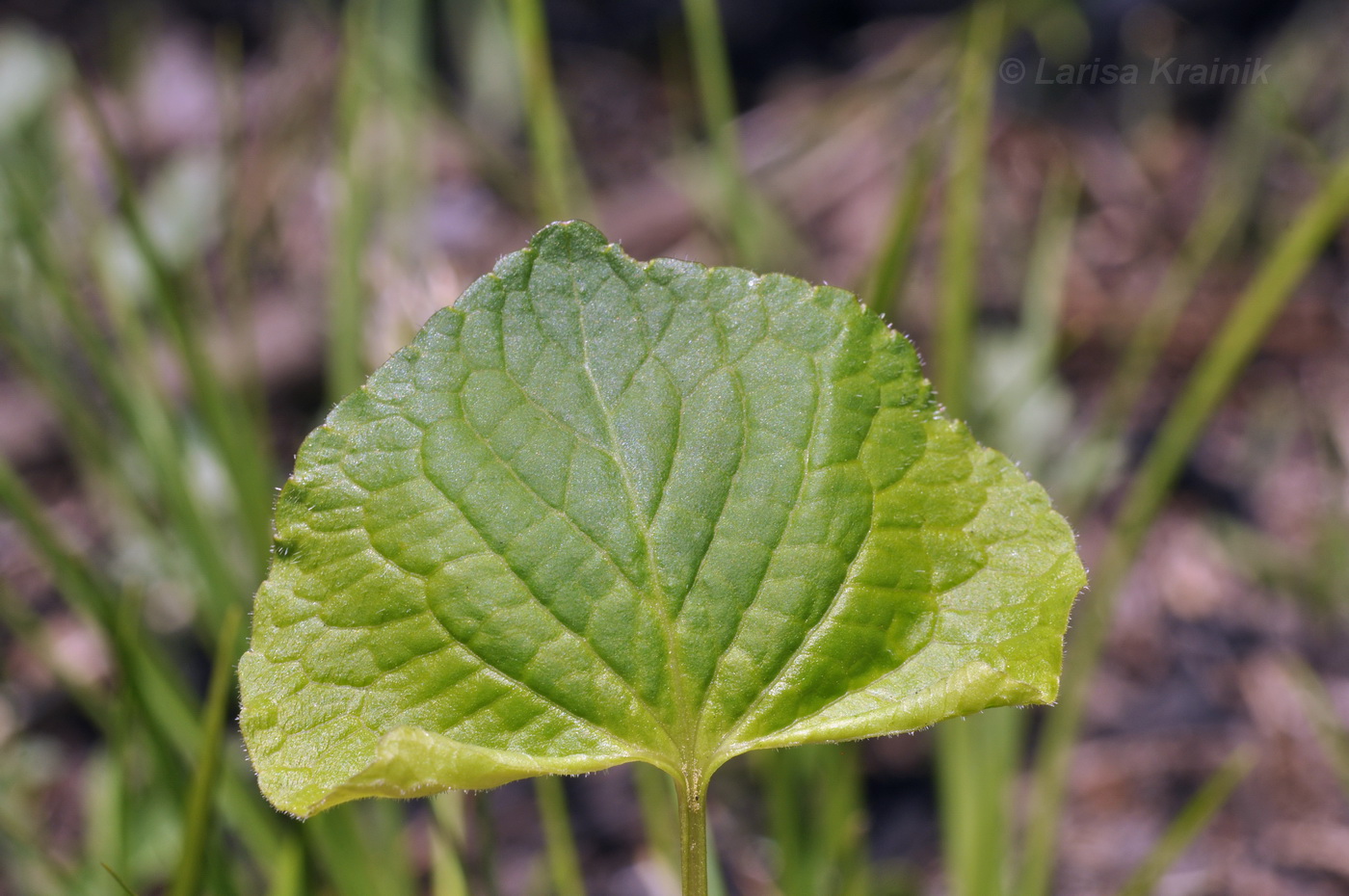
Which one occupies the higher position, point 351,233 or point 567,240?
point 567,240

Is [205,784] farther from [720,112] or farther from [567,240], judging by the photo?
[720,112]

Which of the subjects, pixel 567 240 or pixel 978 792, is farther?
pixel 978 792

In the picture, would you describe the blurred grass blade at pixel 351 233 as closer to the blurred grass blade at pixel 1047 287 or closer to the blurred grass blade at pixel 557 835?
the blurred grass blade at pixel 557 835

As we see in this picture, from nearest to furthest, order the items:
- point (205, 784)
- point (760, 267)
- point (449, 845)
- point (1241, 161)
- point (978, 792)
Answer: point (205, 784) → point (449, 845) → point (978, 792) → point (760, 267) → point (1241, 161)

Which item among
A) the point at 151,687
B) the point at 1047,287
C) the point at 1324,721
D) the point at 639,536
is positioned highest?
the point at 639,536

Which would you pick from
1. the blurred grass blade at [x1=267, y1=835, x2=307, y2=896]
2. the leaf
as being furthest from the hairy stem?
the blurred grass blade at [x1=267, y1=835, x2=307, y2=896]

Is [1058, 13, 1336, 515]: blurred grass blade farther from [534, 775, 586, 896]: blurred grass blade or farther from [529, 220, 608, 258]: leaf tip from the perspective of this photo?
[529, 220, 608, 258]: leaf tip

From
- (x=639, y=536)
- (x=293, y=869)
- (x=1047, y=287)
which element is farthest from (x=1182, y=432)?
(x=293, y=869)

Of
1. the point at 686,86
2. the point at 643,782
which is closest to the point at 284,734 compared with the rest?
the point at 643,782

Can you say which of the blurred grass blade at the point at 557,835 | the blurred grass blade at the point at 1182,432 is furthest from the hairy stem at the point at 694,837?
the blurred grass blade at the point at 1182,432
